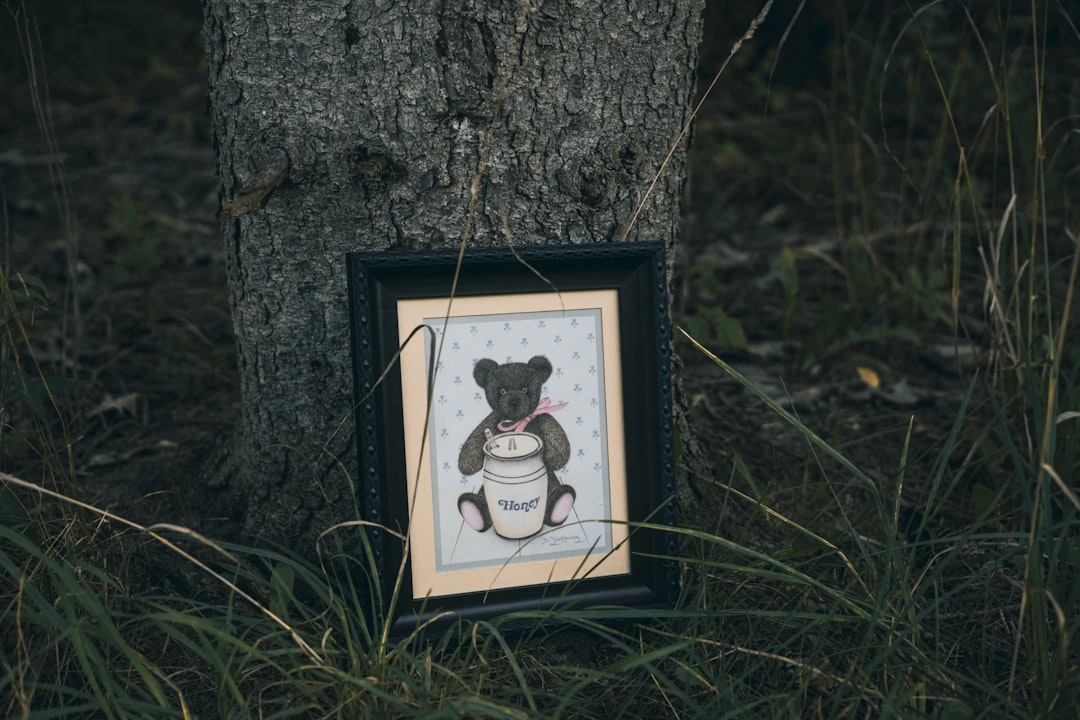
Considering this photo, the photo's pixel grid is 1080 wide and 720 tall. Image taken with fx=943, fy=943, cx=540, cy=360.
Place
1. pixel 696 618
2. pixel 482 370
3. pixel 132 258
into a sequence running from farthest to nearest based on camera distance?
pixel 132 258 < pixel 482 370 < pixel 696 618

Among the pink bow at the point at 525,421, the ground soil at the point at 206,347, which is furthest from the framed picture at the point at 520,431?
the ground soil at the point at 206,347

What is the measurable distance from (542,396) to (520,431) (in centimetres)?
6

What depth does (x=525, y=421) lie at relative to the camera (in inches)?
57.4

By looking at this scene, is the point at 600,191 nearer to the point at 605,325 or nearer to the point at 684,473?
the point at 605,325

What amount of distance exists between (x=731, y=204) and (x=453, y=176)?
7.82 ft

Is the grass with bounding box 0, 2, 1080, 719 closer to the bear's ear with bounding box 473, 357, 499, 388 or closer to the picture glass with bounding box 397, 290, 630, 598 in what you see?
the picture glass with bounding box 397, 290, 630, 598

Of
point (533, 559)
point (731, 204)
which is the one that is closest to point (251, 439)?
point (533, 559)

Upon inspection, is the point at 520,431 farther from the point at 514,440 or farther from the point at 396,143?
the point at 396,143

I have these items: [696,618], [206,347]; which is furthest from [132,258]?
[696,618]

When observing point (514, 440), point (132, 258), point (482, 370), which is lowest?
point (514, 440)

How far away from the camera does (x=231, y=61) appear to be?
1487mm

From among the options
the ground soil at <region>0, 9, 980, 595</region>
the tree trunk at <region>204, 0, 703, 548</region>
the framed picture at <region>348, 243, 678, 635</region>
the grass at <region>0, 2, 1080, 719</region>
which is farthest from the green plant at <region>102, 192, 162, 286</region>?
the framed picture at <region>348, 243, 678, 635</region>

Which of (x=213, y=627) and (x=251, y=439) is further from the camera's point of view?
(x=251, y=439)

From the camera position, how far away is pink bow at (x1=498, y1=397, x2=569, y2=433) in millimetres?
1454
